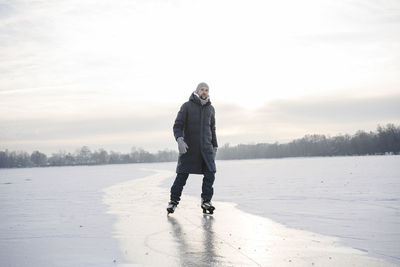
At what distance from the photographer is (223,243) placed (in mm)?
4066

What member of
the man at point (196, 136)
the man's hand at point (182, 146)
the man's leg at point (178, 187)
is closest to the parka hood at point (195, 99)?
the man at point (196, 136)

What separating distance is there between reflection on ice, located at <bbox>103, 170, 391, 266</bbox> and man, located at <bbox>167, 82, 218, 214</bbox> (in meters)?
0.95

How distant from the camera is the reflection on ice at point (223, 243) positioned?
132 inches

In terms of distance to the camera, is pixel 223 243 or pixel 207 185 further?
pixel 207 185

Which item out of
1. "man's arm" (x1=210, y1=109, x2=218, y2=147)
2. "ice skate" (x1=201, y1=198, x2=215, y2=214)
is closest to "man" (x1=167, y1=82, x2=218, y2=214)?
"man's arm" (x1=210, y1=109, x2=218, y2=147)

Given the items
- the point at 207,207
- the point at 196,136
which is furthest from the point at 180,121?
the point at 207,207

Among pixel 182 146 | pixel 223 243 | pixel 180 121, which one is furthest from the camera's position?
pixel 180 121

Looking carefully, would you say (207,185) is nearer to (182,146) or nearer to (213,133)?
(182,146)

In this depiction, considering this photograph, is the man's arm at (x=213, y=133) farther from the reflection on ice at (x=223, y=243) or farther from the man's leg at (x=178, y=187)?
the reflection on ice at (x=223, y=243)

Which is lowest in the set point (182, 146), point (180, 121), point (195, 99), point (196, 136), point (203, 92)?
point (182, 146)

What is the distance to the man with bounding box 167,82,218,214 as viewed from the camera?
6.91 meters

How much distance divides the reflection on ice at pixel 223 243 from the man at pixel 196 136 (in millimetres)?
945

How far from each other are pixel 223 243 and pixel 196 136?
3.12 metres

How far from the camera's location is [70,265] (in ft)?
10.9
